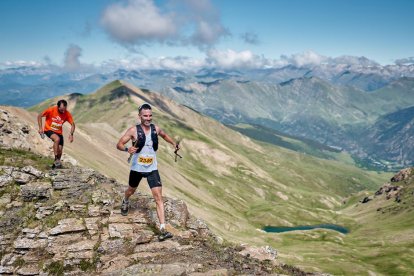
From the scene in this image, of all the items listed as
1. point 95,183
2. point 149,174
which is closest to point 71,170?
point 95,183

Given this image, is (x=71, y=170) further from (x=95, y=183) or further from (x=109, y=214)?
(x=109, y=214)

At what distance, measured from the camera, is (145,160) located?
18797mm

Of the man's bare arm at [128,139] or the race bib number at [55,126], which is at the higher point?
the man's bare arm at [128,139]

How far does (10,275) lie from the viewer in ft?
58.8

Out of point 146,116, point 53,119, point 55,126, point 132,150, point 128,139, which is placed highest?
point 146,116

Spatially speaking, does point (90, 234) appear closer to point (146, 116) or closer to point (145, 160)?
point (145, 160)

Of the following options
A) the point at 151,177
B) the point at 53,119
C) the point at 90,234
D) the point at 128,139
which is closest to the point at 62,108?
the point at 53,119

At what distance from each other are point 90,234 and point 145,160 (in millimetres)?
5549

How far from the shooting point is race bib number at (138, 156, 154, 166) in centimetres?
1867

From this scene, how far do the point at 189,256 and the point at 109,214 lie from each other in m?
6.33

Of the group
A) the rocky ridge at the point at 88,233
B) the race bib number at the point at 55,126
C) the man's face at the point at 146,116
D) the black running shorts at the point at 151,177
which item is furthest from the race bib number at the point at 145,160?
the race bib number at the point at 55,126

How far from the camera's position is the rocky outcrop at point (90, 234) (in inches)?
703

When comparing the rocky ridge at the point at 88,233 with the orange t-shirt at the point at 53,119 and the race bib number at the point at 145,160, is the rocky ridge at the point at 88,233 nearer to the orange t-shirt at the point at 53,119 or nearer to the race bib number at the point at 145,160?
the orange t-shirt at the point at 53,119

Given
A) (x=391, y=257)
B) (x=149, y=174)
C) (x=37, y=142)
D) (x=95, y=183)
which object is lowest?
(x=391, y=257)
